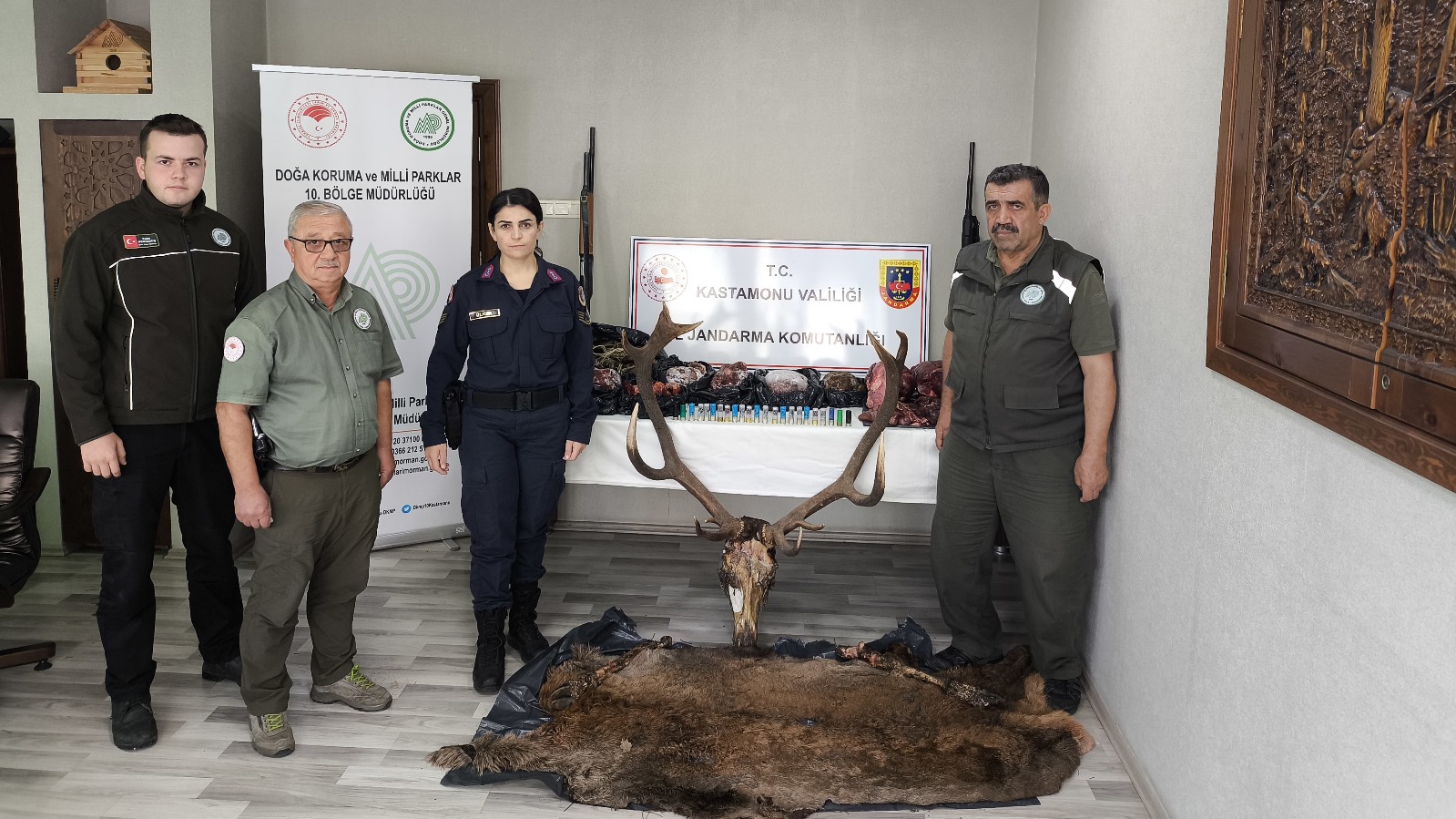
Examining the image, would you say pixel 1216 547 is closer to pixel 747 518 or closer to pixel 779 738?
pixel 779 738

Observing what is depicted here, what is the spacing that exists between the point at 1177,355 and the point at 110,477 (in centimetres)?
294

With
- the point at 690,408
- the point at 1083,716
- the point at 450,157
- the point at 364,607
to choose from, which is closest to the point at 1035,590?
the point at 1083,716

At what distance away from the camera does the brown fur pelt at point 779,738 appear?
285cm

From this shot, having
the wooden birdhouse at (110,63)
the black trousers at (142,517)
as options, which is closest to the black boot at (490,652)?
the black trousers at (142,517)

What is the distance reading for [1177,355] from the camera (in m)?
2.73

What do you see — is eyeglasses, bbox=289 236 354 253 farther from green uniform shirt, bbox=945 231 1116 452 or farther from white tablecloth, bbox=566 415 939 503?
green uniform shirt, bbox=945 231 1116 452

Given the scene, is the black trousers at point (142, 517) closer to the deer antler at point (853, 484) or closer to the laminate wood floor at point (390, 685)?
the laminate wood floor at point (390, 685)

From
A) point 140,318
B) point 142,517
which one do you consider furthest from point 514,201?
point 142,517

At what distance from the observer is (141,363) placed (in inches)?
119

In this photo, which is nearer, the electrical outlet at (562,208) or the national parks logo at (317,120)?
the national parks logo at (317,120)

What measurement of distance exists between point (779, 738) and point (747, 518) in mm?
949

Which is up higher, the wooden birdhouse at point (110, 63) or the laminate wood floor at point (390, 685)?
the wooden birdhouse at point (110, 63)

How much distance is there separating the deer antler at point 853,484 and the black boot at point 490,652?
0.99 meters

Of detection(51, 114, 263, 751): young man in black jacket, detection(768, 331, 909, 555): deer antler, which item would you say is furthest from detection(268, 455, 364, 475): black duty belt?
detection(768, 331, 909, 555): deer antler
